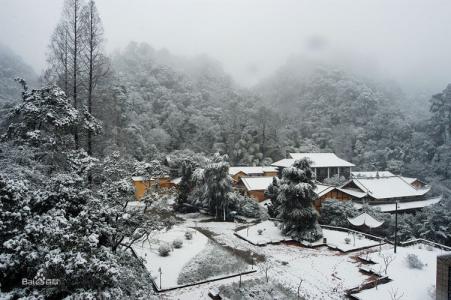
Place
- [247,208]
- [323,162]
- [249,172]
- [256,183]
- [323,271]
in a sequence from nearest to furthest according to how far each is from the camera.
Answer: [323,271], [247,208], [256,183], [323,162], [249,172]

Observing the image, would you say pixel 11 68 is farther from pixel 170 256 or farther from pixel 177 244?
pixel 170 256

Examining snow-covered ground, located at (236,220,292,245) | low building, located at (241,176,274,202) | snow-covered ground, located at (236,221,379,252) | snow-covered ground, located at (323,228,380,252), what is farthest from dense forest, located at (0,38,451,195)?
snow-covered ground, located at (323,228,380,252)

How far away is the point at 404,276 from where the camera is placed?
597 inches

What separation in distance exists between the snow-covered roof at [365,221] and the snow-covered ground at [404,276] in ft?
13.0

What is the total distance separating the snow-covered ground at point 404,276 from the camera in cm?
1318

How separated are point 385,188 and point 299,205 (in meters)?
14.5

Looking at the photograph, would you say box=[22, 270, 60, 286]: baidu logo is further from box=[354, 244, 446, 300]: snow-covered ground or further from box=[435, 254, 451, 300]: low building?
box=[435, 254, 451, 300]: low building

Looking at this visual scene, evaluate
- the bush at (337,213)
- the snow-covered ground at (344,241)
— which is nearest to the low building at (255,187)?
the bush at (337,213)

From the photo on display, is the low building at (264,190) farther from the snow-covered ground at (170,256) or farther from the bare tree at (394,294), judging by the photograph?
the bare tree at (394,294)

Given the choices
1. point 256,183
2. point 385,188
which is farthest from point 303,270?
point 385,188

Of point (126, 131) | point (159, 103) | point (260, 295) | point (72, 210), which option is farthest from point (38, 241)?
point (159, 103)

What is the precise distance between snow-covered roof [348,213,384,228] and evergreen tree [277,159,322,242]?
14.6 ft

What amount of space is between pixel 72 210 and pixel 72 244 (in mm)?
1771

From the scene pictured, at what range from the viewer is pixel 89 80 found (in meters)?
12.9
